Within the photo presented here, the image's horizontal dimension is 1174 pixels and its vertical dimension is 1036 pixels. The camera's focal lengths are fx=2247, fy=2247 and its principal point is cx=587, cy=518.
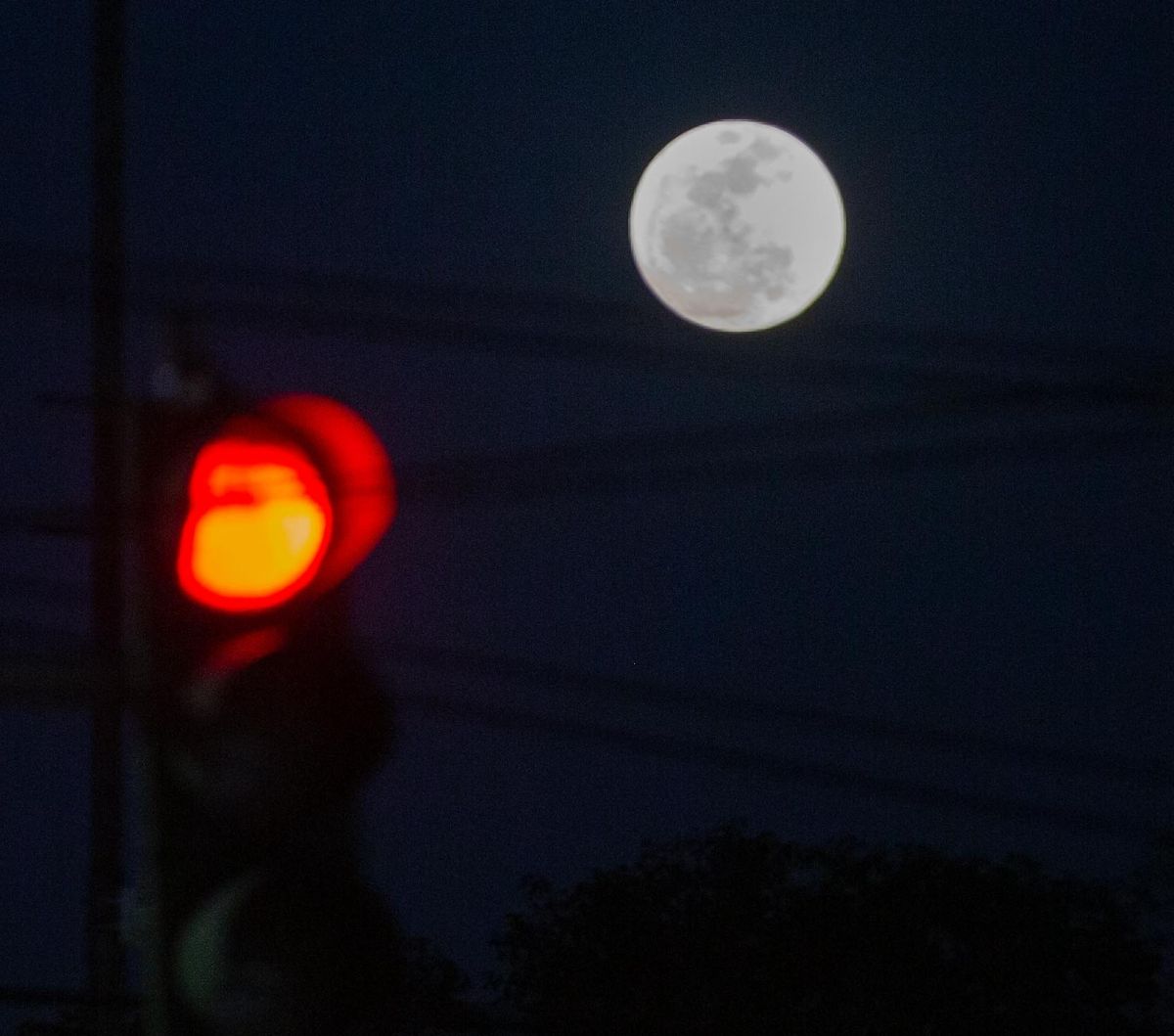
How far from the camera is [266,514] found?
Result: 3.68 meters

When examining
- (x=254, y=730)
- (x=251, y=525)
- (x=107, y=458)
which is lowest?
(x=254, y=730)

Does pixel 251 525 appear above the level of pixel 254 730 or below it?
above

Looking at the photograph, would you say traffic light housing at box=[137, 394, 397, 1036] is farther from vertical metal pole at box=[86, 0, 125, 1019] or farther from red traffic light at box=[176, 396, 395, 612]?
vertical metal pole at box=[86, 0, 125, 1019]

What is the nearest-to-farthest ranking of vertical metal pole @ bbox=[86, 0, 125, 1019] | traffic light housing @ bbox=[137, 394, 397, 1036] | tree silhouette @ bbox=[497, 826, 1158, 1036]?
traffic light housing @ bbox=[137, 394, 397, 1036], vertical metal pole @ bbox=[86, 0, 125, 1019], tree silhouette @ bbox=[497, 826, 1158, 1036]

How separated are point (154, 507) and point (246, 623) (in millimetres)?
247

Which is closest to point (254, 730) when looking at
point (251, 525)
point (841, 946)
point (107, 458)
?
point (251, 525)

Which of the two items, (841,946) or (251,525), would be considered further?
(841,946)

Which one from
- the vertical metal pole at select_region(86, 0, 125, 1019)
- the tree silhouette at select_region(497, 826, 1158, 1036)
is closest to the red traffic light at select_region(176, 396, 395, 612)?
the vertical metal pole at select_region(86, 0, 125, 1019)

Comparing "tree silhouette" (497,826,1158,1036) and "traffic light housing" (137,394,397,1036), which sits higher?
"tree silhouette" (497,826,1158,1036)

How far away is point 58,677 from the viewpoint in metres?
4.78

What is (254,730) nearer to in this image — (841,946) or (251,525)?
(251,525)

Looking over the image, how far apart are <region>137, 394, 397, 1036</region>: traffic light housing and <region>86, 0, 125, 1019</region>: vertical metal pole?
411cm

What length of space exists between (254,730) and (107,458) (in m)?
4.53

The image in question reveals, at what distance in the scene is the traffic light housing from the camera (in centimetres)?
358
